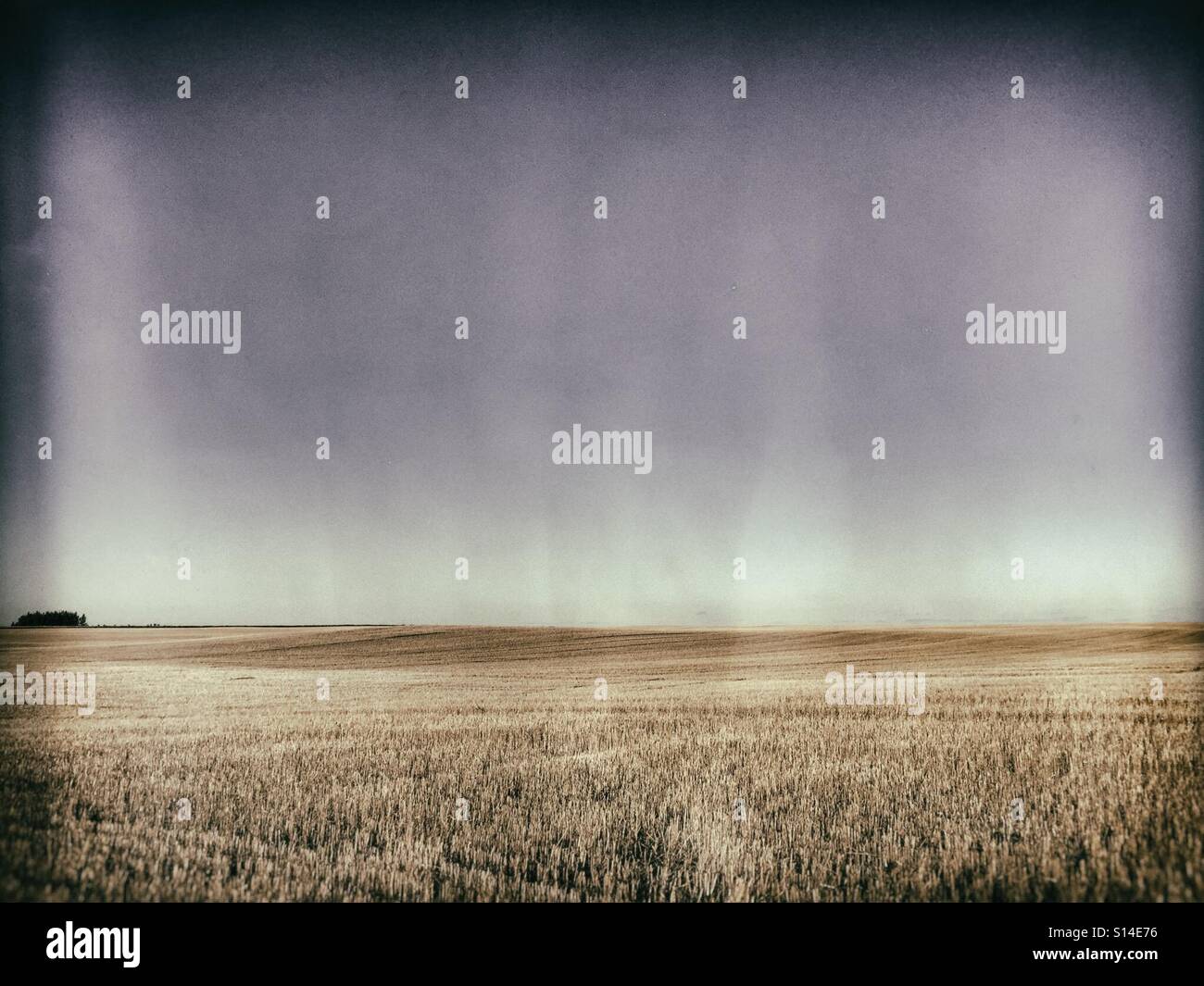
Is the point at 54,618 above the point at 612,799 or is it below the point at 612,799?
above

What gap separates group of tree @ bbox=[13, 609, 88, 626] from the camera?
24.3 feet

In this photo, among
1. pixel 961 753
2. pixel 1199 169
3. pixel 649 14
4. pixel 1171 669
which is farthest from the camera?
pixel 1171 669

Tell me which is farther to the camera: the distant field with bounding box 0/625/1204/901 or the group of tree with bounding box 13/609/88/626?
the group of tree with bounding box 13/609/88/626

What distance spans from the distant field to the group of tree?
1.35 ft

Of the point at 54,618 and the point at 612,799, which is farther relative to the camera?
the point at 54,618

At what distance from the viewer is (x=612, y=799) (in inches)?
225

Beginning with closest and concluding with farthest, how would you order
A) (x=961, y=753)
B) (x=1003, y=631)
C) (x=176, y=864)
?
1. (x=176, y=864)
2. (x=961, y=753)
3. (x=1003, y=631)

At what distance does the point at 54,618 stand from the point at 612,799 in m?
→ 6.87

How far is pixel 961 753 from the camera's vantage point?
23.7ft

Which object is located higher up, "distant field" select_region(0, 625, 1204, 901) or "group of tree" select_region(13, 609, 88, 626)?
"group of tree" select_region(13, 609, 88, 626)

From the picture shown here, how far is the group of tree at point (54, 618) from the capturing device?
7.40m
